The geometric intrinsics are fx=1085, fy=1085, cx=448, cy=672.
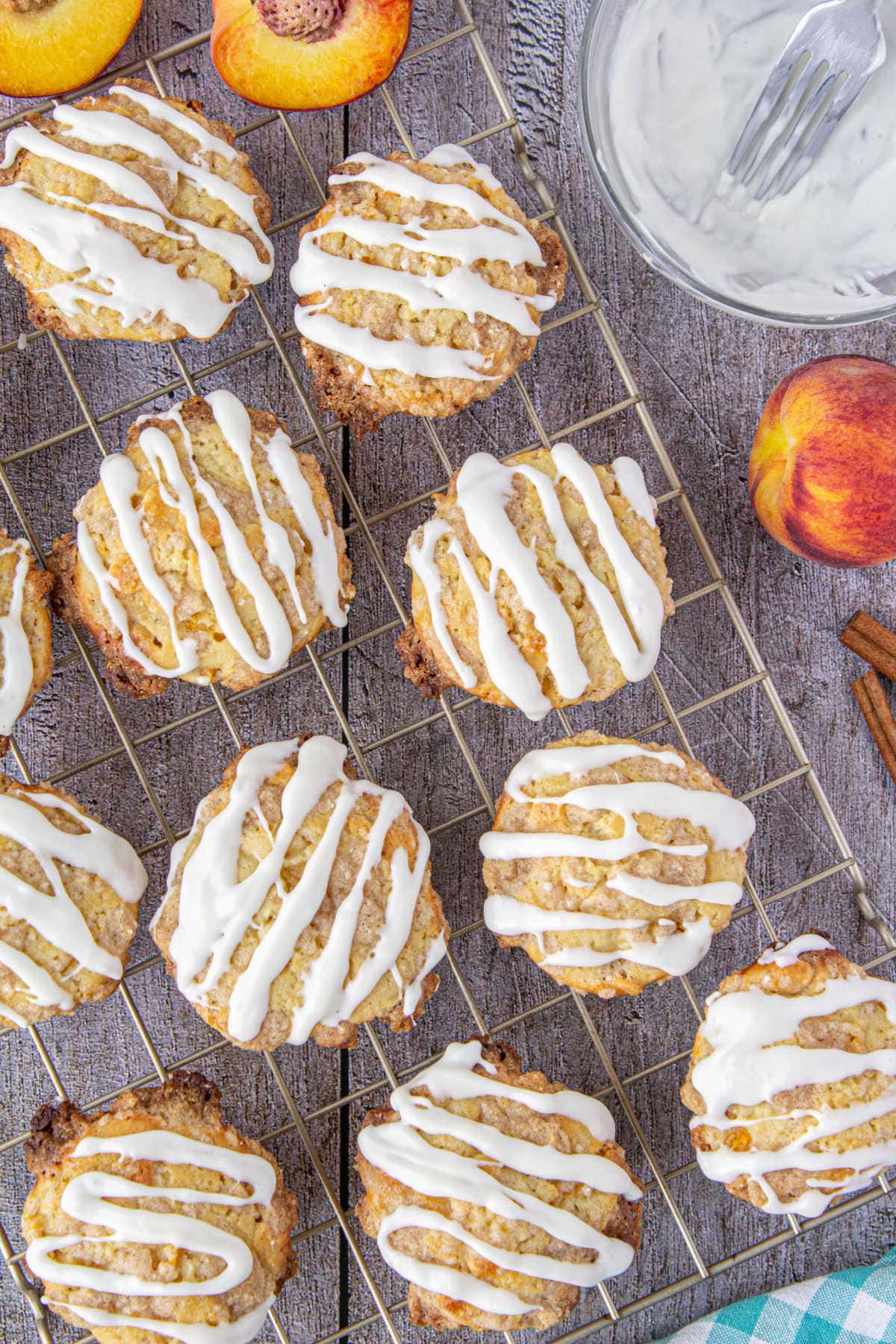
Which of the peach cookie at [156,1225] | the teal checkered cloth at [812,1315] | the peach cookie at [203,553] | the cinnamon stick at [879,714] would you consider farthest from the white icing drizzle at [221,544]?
the teal checkered cloth at [812,1315]

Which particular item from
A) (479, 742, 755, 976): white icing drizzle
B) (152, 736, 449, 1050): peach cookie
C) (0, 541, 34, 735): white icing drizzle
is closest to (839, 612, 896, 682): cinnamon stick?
(479, 742, 755, 976): white icing drizzle

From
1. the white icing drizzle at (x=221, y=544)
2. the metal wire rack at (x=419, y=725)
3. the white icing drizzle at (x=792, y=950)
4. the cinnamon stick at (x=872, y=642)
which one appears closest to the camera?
the white icing drizzle at (x=221, y=544)

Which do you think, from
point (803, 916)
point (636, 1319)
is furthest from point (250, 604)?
point (636, 1319)

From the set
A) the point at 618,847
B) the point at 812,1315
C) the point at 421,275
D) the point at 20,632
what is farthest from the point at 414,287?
the point at 812,1315

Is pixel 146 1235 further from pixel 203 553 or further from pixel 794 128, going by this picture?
pixel 794 128

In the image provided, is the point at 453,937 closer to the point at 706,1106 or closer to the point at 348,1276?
the point at 706,1106

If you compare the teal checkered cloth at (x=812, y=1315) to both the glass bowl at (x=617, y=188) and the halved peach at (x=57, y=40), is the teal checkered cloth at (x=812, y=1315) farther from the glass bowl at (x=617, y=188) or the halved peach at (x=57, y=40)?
the halved peach at (x=57, y=40)
